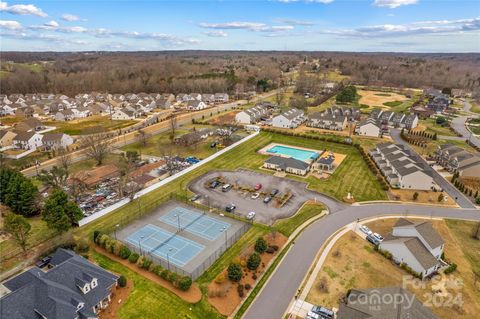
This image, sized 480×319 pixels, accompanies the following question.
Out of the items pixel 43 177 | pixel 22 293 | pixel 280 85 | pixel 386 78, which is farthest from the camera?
pixel 386 78

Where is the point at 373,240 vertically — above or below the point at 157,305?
above

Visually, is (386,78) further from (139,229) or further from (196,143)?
(139,229)

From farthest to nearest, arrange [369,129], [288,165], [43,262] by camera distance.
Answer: [369,129] → [288,165] → [43,262]

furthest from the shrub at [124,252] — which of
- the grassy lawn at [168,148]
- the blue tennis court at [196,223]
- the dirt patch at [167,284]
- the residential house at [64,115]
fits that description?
the residential house at [64,115]

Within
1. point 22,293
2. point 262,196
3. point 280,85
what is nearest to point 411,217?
point 262,196

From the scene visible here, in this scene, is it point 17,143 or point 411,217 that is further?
point 17,143

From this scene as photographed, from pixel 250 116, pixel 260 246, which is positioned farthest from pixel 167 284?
pixel 250 116

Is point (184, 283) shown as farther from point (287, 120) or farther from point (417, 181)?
point (287, 120)

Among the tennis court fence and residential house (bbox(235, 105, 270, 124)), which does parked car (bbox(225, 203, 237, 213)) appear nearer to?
the tennis court fence
